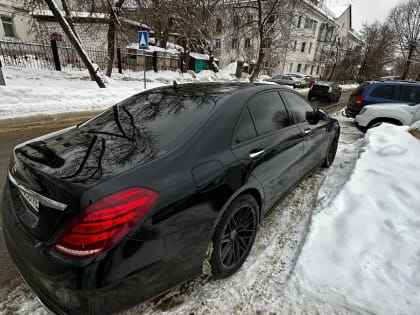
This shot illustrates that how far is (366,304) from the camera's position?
1.80 metres

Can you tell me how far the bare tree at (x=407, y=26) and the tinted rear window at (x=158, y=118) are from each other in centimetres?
4751

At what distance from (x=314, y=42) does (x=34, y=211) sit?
49761 millimetres

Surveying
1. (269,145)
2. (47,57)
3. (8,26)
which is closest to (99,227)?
(269,145)

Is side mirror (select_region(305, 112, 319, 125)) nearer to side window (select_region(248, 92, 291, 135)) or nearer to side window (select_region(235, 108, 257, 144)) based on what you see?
side window (select_region(248, 92, 291, 135))

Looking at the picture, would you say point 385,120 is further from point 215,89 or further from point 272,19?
point 272,19

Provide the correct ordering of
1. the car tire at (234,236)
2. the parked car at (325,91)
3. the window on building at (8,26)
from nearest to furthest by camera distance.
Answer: the car tire at (234,236)
the parked car at (325,91)
the window on building at (8,26)

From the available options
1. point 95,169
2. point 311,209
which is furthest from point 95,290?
point 311,209

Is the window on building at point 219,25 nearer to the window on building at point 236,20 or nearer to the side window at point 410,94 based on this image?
the window on building at point 236,20

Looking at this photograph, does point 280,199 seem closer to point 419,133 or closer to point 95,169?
point 95,169

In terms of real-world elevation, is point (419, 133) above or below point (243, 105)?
below

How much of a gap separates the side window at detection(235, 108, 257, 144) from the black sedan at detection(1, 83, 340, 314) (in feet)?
0.03

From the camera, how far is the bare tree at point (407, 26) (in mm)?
35281

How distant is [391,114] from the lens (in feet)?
22.0

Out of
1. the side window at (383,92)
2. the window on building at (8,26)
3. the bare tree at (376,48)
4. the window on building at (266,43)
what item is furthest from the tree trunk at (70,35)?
the bare tree at (376,48)
